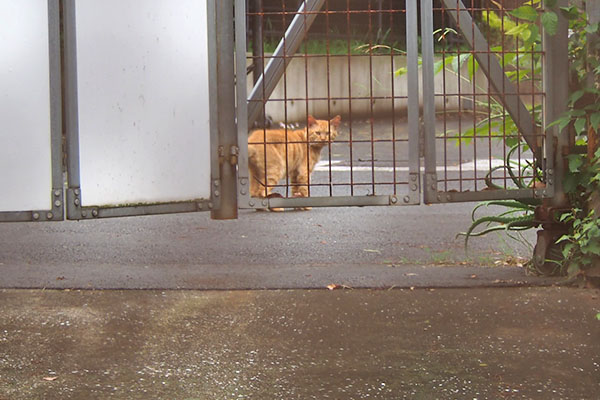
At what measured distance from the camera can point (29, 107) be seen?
4273mm

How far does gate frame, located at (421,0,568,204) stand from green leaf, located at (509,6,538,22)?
6.8 inches

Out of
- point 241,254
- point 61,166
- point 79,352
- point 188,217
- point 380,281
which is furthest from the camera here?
point 188,217

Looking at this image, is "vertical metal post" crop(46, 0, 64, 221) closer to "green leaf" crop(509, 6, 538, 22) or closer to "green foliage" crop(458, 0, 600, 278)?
"green foliage" crop(458, 0, 600, 278)

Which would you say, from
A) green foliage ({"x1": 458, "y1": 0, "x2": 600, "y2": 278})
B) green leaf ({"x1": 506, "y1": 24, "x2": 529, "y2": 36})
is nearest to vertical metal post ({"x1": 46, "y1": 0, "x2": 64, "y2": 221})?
green foliage ({"x1": 458, "y1": 0, "x2": 600, "y2": 278})

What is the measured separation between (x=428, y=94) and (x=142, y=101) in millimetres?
1402

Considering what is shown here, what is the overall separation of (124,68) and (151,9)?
0.99 ft

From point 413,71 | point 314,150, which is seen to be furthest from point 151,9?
point 314,150

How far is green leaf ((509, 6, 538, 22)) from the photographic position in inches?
186

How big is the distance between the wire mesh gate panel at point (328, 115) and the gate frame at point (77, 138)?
0.43 ft

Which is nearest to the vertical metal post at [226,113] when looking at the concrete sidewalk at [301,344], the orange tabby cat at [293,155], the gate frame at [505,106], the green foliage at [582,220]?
the concrete sidewalk at [301,344]

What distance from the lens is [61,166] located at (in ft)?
14.2

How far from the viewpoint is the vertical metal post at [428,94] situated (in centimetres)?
470

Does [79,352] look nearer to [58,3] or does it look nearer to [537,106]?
[58,3]

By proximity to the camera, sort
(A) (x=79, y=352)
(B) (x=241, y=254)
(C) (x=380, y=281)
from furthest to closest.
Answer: (B) (x=241, y=254) < (C) (x=380, y=281) < (A) (x=79, y=352)
